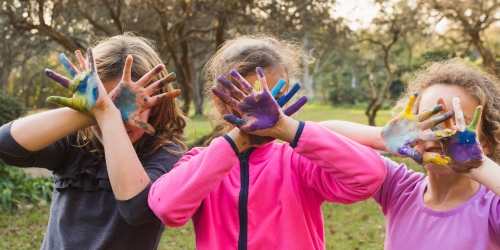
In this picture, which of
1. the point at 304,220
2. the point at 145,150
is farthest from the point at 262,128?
the point at 145,150

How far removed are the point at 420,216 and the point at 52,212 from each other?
1412 mm

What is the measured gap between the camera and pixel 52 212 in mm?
1944

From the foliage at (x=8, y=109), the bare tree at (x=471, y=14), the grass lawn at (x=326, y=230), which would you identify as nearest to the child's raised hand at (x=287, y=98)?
the grass lawn at (x=326, y=230)

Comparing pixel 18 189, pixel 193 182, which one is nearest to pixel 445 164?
pixel 193 182

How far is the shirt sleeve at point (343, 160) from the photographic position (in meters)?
1.47

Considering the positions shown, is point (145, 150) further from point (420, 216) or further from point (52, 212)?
point (420, 216)

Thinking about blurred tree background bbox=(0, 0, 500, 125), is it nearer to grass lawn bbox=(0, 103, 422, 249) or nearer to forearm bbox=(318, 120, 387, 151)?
Answer: grass lawn bbox=(0, 103, 422, 249)

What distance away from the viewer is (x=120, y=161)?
1.60 metres

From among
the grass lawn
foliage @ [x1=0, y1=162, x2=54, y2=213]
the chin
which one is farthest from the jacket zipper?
foliage @ [x1=0, y1=162, x2=54, y2=213]

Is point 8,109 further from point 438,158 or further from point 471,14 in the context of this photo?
point 471,14

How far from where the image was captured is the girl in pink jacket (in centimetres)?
147

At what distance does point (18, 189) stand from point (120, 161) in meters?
5.70

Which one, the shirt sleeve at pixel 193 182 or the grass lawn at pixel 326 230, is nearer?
the shirt sleeve at pixel 193 182

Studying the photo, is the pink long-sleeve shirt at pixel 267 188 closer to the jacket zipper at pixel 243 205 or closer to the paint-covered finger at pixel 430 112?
the jacket zipper at pixel 243 205
